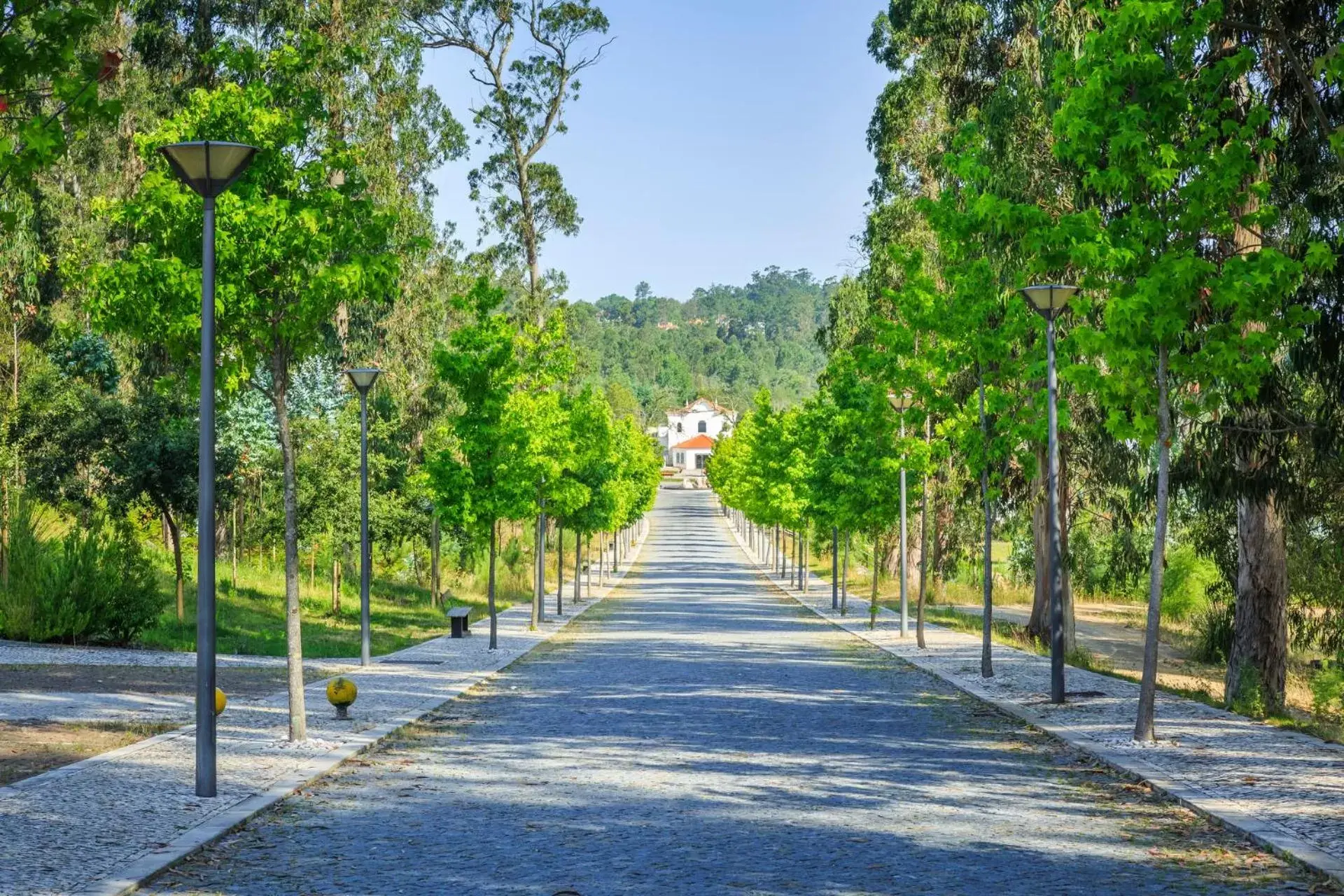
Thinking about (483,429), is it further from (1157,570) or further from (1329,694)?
(1157,570)

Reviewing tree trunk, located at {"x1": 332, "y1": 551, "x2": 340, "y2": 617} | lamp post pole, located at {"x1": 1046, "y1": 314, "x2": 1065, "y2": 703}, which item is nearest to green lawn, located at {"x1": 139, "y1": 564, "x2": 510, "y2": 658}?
tree trunk, located at {"x1": 332, "y1": 551, "x2": 340, "y2": 617}

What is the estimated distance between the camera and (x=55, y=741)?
13805 mm

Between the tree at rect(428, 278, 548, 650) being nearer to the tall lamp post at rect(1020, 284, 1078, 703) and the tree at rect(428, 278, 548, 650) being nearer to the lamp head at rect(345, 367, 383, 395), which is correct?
the lamp head at rect(345, 367, 383, 395)

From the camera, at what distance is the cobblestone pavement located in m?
8.41

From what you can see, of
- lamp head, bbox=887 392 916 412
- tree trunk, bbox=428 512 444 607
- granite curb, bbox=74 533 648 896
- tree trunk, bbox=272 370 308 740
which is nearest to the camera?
granite curb, bbox=74 533 648 896

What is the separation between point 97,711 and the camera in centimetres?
1631

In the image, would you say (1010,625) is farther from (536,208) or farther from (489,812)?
(489,812)

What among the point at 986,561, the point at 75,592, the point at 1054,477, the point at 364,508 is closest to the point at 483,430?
the point at 364,508

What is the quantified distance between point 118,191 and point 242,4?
9.66 meters

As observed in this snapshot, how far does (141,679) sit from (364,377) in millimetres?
5773

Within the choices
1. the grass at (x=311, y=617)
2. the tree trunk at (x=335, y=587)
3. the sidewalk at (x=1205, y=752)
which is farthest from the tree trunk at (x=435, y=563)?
the sidewalk at (x=1205, y=752)

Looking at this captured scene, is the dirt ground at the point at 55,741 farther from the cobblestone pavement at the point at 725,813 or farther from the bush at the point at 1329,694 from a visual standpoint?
the bush at the point at 1329,694

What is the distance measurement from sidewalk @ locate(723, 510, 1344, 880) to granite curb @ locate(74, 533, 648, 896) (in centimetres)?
652

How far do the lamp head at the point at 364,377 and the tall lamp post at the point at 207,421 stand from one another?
11456 mm
